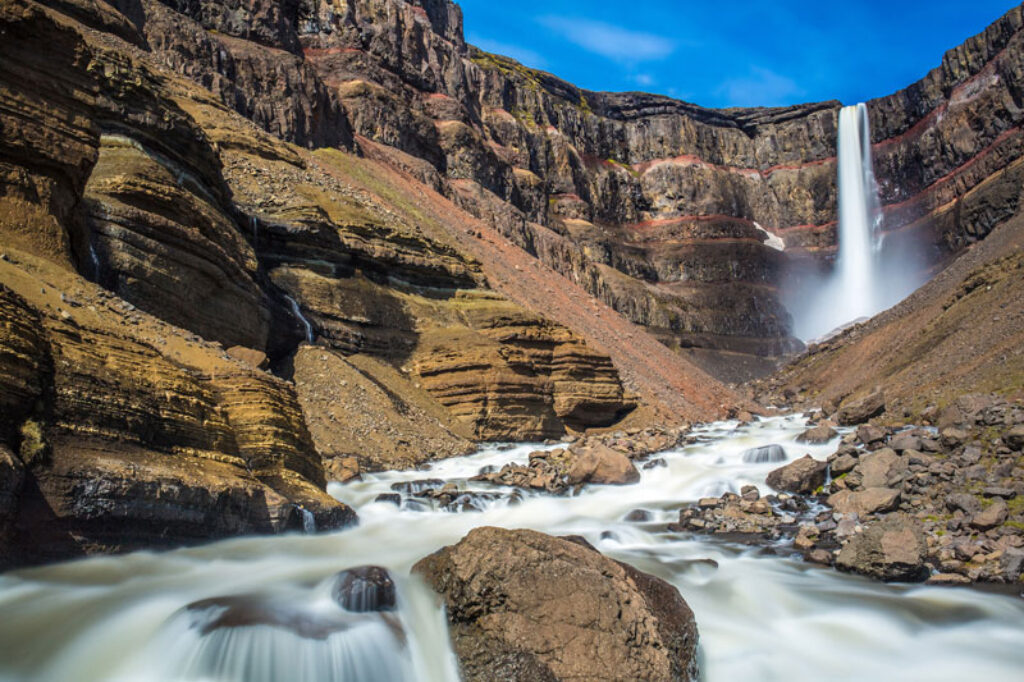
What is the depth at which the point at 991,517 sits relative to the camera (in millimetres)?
8766

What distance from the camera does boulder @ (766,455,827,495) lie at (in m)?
12.4

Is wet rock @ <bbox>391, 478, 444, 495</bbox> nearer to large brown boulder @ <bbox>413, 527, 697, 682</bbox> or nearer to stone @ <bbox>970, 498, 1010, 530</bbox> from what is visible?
large brown boulder @ <bbox>413, 527, 697, 682</bbox>

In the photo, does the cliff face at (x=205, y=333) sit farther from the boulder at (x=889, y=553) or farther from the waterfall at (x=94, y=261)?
the boulder at (x=889, y=553)

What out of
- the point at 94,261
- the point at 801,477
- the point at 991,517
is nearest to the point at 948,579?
the point at 991,517

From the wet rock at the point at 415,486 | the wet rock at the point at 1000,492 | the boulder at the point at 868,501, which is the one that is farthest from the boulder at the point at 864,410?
the wet rock at the point at 415,486

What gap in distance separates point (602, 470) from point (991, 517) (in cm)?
735

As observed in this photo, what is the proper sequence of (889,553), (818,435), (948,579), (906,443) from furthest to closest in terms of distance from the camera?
(818,435)
(906,443)
(889,553)
(948,579)

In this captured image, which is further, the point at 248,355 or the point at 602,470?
the point at 602,470

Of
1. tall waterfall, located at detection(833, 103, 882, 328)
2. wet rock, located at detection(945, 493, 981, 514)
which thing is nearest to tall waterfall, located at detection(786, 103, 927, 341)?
tall waterfall, located at detection(833, 103, 882, 328)

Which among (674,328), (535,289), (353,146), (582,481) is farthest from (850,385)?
(674,328)

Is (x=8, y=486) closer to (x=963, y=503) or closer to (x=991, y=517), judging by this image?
(x=991, y=517)

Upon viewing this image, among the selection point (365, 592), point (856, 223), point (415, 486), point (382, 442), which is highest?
point (856, 223)

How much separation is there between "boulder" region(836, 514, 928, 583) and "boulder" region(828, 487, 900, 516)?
1.44 metres

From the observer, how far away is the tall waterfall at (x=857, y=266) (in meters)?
70.0
